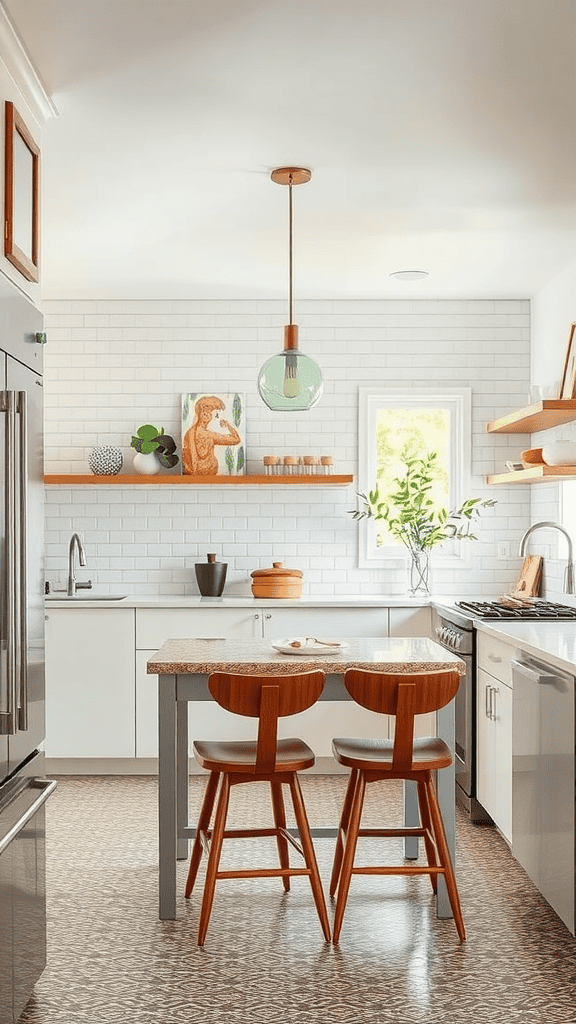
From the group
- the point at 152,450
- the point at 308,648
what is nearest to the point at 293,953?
the point at 308,648

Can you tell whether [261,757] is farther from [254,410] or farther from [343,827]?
[254,410]

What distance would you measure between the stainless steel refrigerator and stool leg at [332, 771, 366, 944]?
1.00 metres

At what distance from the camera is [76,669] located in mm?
5953

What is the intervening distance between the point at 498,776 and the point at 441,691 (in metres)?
1.19

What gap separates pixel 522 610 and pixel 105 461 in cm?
279

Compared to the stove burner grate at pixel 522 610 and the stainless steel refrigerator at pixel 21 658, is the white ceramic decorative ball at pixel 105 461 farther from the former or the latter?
the stainless steel refrigerator at pixel 21 658

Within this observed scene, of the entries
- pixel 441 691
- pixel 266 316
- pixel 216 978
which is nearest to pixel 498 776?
pixel 441 691

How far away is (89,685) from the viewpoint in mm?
5953

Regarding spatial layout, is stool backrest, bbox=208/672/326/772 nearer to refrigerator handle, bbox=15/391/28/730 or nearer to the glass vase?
refrigerator handle, bbox=15/391/28/730

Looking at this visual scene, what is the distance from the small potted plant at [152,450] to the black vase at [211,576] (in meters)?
0.69

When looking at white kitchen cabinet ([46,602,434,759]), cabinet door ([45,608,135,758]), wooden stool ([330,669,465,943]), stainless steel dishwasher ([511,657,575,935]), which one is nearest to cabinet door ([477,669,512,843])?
stainless steel dishwasher ([511,657,575,935])

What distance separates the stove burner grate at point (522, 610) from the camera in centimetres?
500

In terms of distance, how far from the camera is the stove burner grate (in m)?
5.00

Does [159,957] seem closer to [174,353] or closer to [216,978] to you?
[216,978]
